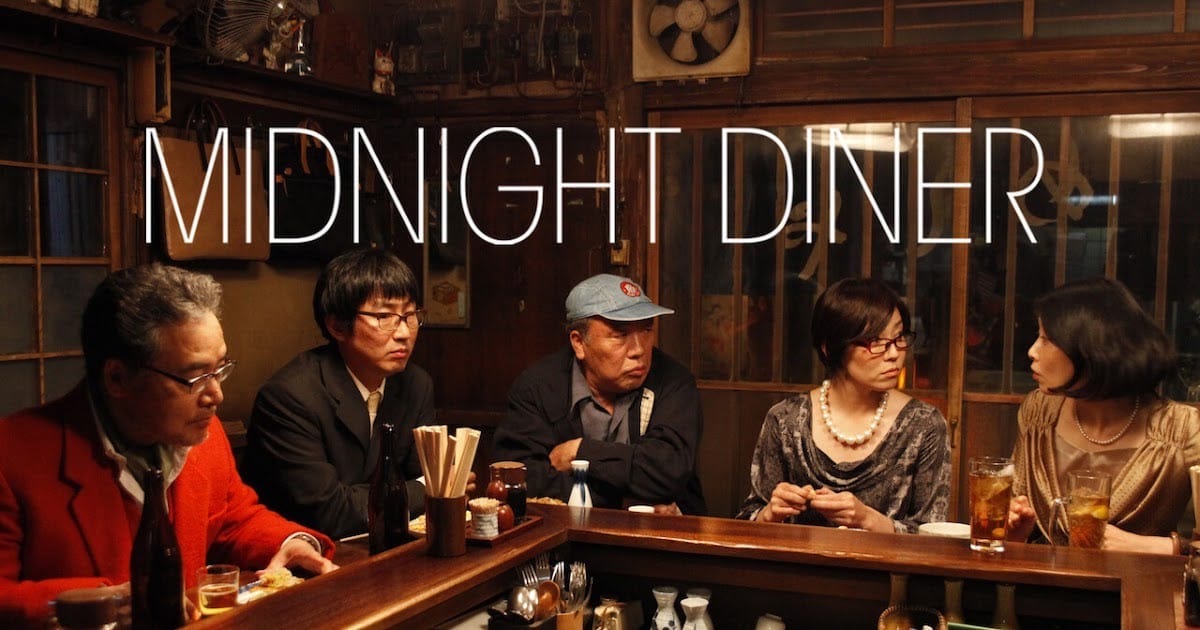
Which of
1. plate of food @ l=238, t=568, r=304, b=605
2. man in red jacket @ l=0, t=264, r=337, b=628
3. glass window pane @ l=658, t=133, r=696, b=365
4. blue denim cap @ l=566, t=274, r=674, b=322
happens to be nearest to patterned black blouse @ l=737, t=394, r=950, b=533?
blue denim cap @ l=566, t=274, r=674, b=322

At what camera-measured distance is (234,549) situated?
2545 mm

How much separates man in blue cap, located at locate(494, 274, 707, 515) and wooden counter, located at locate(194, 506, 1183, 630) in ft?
2.31

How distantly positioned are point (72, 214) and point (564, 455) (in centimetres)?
210

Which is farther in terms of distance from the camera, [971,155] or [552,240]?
[552,240]

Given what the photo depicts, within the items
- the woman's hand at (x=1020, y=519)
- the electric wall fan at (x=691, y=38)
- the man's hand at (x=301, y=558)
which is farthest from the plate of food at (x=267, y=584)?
the electric wall fan at (x=691, y=38)

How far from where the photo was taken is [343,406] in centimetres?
311

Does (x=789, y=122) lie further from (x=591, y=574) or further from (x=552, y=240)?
(x=591, y=574)

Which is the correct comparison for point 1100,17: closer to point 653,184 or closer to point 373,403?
point 653,184

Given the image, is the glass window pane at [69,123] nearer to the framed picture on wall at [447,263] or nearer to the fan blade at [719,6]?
the framed picture on wall at [447,263]

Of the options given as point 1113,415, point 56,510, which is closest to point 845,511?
point 1113,415

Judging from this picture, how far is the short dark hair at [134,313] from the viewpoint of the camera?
85.2 inches

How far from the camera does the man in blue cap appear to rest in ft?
10.5

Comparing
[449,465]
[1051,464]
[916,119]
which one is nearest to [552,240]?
[916,119]

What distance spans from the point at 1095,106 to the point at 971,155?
495 mm
